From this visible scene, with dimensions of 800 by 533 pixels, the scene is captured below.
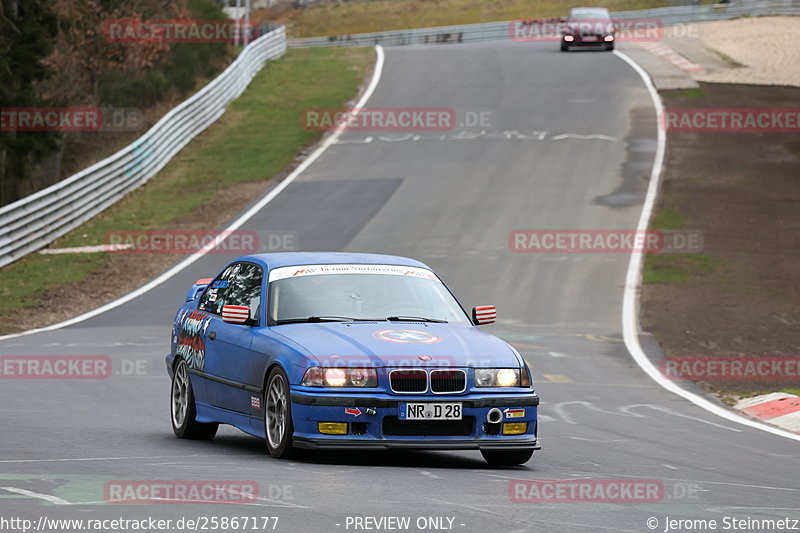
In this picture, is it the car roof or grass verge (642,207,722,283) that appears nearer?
the car roof

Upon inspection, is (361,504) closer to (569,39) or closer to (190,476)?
(190,476)

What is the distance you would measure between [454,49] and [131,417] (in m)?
42.2

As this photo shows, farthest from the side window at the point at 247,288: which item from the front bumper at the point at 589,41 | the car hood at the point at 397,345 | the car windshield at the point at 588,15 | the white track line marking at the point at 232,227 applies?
the car windshield at the point at 588,15

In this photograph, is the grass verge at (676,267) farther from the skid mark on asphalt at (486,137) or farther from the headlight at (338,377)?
the headlight at (338,377)

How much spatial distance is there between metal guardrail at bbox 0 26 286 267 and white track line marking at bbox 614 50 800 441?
11.7m

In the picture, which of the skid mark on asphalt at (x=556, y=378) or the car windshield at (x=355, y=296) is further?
the skid mark on asphalt at (x=556, y=378)

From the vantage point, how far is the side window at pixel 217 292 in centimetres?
1026

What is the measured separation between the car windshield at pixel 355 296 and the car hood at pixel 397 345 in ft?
0.62

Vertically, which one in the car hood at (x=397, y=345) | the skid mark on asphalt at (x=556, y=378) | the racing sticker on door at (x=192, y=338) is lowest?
the skid mark on asphalt at (x=556, y=378)

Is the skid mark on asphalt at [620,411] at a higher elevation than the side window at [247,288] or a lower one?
lower

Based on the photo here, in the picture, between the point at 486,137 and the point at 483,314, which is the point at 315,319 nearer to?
the point at 483,314

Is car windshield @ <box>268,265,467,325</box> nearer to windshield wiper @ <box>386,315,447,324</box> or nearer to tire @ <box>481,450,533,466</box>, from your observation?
windshield wiper @ <box>386,315,447,324</box>

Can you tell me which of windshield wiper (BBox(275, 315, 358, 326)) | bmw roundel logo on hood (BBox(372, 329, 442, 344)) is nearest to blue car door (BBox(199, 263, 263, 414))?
windshield wiper (BBox(275, 315, 358, 326))

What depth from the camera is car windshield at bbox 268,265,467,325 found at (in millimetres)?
9352
